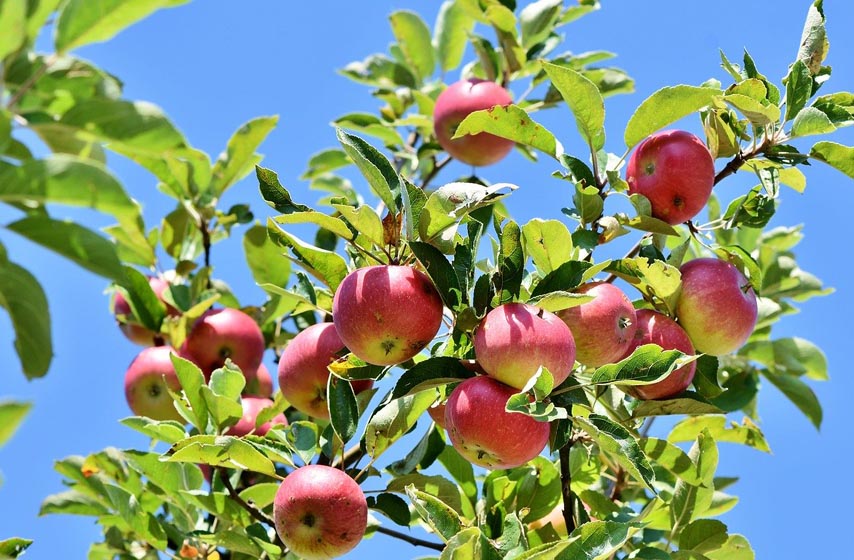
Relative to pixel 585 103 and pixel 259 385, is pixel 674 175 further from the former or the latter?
pixel 259 385

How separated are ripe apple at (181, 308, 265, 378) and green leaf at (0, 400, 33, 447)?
2037 mm

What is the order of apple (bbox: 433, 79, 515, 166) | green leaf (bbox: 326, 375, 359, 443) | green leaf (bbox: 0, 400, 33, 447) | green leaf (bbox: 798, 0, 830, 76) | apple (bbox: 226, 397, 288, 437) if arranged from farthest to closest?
apple (bbox: 433, 79, 515, 166)
apple (bbox: 226, 397, 288, 437)
green leaf (bbox: 798, 0, 830, 76)
green leaf (bbox: 326, 375, 359, 443)
green leaf (bbox: 0, 400, 33, 447)

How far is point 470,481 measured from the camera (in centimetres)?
273

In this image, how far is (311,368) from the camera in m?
2.41

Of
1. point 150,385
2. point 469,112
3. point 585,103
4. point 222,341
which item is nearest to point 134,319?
point 150,385

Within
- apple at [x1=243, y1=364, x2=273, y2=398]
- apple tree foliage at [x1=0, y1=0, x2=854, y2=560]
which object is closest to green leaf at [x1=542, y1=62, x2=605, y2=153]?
apple tree foliage at [x1=0, y1=0, x2=854, y2=560]

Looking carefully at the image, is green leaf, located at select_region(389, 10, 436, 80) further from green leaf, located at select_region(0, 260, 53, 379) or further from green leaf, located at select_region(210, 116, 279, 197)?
green leaf, located at select_region(0, 260, 53, 379)

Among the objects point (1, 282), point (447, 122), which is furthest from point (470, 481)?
point (1, 282)

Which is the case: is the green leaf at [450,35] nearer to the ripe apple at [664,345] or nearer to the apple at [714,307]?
the apple at [714,307]

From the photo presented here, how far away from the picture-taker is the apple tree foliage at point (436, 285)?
4.61ft

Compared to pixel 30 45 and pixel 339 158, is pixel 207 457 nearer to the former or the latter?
pixel 30 45

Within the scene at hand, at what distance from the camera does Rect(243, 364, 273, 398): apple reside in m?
3.25

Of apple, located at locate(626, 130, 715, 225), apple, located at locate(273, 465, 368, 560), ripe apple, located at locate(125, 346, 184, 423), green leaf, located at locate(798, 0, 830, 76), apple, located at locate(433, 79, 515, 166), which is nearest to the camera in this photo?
apple, located at locate(273, 465, 368, 560)

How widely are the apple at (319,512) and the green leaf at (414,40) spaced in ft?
7.99
